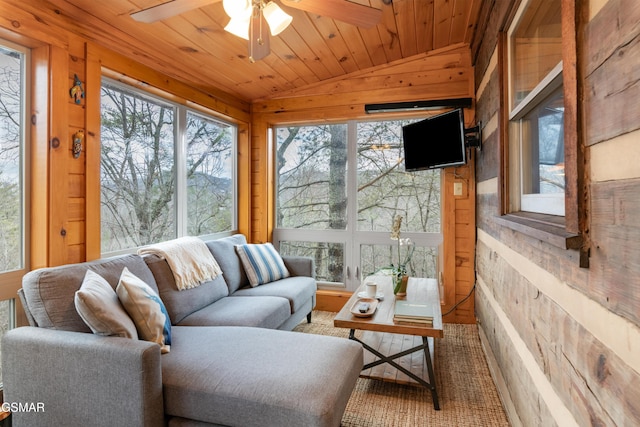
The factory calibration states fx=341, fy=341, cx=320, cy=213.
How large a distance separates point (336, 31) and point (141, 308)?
2450 millimetres

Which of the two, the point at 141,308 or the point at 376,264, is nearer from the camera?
the point at 141,308

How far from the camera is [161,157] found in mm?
3027

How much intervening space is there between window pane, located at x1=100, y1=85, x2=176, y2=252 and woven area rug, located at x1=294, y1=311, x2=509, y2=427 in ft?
6.87

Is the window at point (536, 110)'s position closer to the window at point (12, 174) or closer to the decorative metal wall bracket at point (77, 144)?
the decorative metal wall bracket at point (77, 144)

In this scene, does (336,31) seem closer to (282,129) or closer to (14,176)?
(282,129)

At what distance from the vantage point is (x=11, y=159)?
203 centimetres

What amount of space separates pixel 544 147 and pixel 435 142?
1.68 meters

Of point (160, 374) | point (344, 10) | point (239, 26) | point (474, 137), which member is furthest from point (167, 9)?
point (474, 137)

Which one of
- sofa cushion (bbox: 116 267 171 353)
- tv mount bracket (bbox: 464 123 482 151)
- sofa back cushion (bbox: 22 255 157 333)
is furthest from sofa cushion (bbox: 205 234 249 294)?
tv mount bracket (bbox: 464 123 482 151)

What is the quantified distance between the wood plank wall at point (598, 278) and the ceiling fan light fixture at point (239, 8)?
1.36 metres

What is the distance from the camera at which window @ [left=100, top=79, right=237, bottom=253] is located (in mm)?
2576

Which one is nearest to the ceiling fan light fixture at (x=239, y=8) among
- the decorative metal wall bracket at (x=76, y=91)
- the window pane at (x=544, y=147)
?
the decorative metal wall bracket at (x=76, y=91)

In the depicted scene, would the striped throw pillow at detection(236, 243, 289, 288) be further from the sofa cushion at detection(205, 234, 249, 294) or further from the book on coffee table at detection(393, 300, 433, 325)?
the book on coffee table at detection(393, 300, 433, 325)

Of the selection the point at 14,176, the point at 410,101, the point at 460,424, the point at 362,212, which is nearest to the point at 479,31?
the point at 410,101
